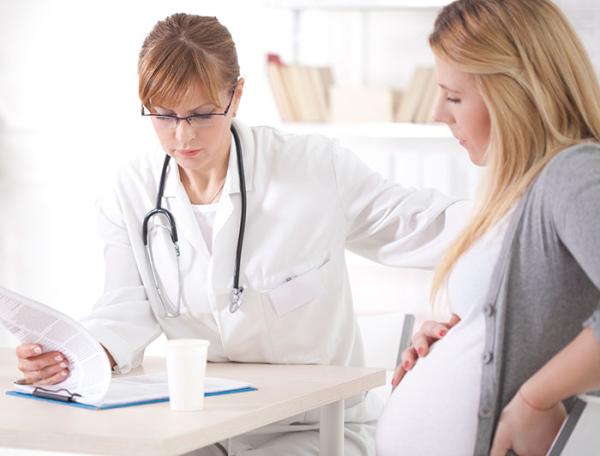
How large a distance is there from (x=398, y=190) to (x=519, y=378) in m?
0.81

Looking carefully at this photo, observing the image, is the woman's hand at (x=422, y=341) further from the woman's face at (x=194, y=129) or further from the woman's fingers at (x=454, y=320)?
the woman's face at (x=194, y=129)

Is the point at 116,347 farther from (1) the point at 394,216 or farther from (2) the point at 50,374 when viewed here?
(1) the point at 394,216

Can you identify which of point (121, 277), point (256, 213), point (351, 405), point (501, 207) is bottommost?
point (351, 405)

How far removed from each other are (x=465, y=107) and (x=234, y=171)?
732mm

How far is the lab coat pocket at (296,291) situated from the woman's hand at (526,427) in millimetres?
776

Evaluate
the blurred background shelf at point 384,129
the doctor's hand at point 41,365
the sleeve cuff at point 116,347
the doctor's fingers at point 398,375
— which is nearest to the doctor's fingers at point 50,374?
the doctor's hand at point 41,365

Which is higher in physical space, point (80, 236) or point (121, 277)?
point (121, 277)

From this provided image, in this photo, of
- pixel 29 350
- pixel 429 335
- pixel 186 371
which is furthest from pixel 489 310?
pixel 29 350

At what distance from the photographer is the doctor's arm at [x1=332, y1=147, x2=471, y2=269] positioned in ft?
6.77

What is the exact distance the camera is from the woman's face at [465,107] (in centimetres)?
153

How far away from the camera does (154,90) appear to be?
1.99 metres

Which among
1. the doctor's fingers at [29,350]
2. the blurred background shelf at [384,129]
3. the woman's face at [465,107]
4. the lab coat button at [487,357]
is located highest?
the woman's face at [465,107]

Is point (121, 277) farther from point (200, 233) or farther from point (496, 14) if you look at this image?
point (496, 14)

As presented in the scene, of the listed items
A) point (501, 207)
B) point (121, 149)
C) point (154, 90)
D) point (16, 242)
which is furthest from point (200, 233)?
point (16, 242)
